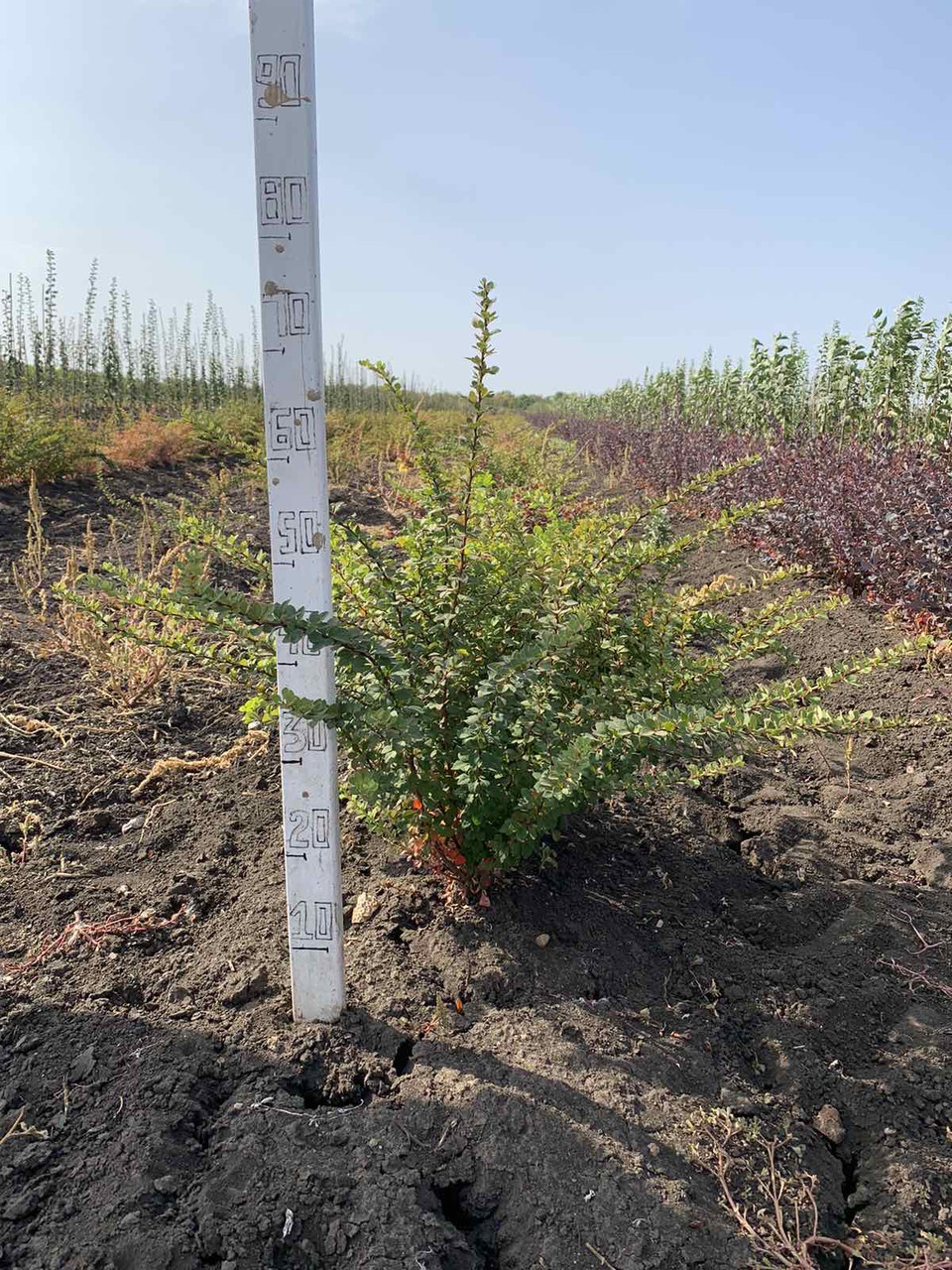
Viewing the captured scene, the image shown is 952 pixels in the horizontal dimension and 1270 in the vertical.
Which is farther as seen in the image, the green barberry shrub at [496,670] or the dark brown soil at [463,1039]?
the green barberry shrub at [496,670]

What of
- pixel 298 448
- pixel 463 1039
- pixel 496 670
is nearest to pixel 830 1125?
pixel 463 1039

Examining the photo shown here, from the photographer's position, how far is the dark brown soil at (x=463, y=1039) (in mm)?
1527

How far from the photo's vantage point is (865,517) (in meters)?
6.34

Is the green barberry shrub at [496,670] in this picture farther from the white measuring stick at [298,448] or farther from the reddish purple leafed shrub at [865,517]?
the reddish purple leafed shrub at [865,517]

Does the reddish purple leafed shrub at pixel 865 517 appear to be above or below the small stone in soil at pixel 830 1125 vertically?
above

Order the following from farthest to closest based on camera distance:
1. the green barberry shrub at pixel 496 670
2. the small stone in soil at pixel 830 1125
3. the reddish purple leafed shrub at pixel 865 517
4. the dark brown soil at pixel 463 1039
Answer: the reddish purple leafed shrub at pixel 865 517
the green barberry shrub at pixel 496 670
the small stone in soil at pixel 830 1125
the dark brown soil at pixel 463 1039

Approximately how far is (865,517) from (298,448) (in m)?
5.72

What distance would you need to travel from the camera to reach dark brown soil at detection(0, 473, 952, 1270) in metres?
1.53

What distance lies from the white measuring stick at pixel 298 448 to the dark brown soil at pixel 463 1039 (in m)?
0.30

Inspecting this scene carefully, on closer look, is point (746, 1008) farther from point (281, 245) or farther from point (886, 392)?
point (886, 392)

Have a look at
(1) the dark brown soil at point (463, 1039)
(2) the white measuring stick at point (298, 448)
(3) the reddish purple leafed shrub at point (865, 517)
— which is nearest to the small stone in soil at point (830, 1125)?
(1) the dark brown soil at point (463, 1039)

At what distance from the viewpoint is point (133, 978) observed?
2.18 m

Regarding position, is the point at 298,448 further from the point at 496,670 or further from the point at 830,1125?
the point at 830,1125

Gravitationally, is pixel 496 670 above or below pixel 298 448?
below
